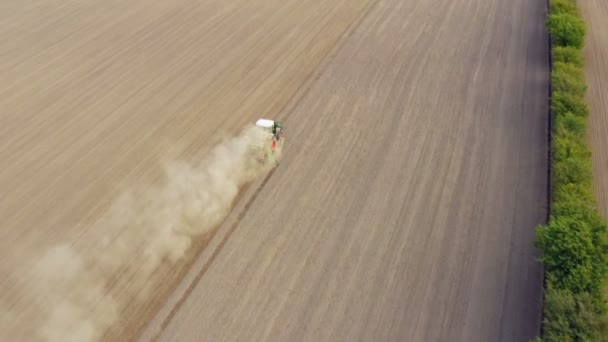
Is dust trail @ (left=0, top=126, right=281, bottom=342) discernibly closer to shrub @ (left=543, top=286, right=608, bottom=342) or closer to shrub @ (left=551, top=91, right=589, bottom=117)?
shrub @ (left=543, top=286, right=608, bottom=342)

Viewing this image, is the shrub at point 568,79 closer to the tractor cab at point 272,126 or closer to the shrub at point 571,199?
the shrub at point 571,199

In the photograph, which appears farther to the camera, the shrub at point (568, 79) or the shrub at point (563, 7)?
the shrub at point (563, 7)

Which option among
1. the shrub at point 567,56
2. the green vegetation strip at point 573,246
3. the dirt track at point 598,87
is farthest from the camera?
the shrub at point 567,56

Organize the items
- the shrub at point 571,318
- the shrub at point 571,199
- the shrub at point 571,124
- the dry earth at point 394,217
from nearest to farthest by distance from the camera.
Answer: the shrub at point 571,318 < the dry earth at point 394,217 < the shrub at point 571,199 < the shrub at point 571,124

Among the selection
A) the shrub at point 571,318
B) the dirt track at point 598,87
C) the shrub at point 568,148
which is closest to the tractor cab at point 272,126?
the shrub at point 568,148

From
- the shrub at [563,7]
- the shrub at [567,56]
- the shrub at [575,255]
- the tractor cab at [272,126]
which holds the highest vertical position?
the tractor cab at [272,126]

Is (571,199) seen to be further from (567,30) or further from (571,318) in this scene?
(567,30)

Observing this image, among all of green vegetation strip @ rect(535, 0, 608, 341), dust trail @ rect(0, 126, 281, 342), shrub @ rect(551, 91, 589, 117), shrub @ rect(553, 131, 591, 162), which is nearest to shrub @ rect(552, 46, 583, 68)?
shrub @ rect(551, 91, 589, 117)

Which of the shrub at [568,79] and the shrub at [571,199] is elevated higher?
the shrub at [568,79]
